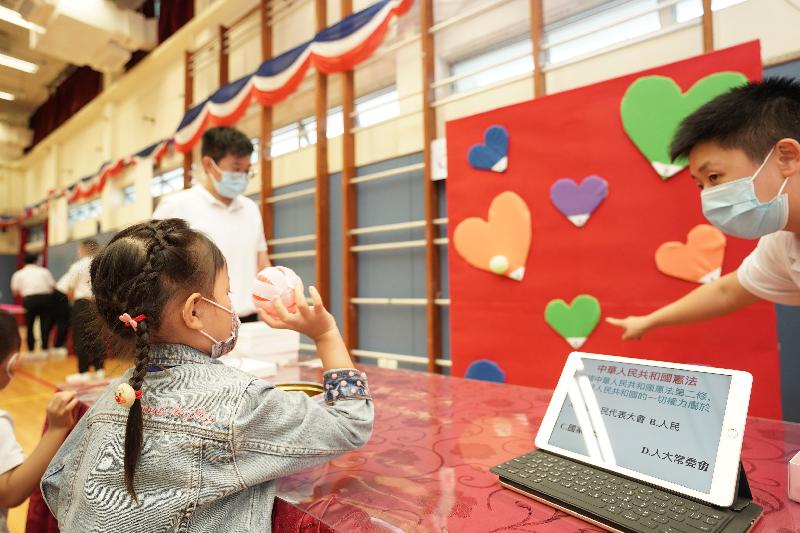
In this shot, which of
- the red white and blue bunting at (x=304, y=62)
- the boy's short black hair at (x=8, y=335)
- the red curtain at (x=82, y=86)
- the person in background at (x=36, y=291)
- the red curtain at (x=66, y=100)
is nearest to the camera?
the boy's short black hair at (x=8, y=335)

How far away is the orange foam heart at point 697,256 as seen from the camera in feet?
5.64

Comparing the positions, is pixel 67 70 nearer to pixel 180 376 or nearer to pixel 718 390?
pixel 180 376

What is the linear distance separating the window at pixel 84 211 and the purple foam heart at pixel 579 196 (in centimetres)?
694

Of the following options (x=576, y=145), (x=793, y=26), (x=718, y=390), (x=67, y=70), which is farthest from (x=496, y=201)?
(x=67, y=70)

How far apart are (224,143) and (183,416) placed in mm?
1356

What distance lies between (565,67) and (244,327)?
6.41 feet

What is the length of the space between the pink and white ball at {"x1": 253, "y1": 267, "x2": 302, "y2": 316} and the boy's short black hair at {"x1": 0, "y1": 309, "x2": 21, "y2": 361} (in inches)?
24.8

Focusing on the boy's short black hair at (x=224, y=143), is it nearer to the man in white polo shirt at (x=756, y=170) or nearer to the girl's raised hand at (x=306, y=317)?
the girl's raised hand at (x=306, y=317)

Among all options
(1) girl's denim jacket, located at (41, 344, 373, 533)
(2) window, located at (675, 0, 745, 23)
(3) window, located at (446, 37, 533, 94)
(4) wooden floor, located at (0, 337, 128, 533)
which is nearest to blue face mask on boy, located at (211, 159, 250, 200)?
(4) wooden floor, located at (0, 337, 128, 533)

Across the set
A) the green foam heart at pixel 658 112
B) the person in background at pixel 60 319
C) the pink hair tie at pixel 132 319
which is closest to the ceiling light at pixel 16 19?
the person in background at pixel 60 319

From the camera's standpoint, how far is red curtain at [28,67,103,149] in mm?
6277

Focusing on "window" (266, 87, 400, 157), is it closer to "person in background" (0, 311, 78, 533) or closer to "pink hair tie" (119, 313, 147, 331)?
"person in background" (0, 311, 78, 533)

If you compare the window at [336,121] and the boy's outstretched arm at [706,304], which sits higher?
the window at [336,121]

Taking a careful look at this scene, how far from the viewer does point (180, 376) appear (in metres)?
0.64
